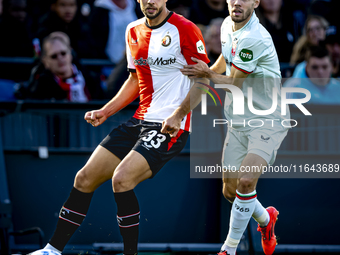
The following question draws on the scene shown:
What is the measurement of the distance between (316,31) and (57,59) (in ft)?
12.8

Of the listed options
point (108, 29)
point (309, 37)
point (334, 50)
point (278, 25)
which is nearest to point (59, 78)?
point (108, 29)

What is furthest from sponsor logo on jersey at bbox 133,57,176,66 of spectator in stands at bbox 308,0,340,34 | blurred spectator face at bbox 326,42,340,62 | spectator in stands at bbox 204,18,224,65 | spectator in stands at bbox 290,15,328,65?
spectator in stands at bbox 308,0,340,34

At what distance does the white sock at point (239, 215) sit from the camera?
180 inches

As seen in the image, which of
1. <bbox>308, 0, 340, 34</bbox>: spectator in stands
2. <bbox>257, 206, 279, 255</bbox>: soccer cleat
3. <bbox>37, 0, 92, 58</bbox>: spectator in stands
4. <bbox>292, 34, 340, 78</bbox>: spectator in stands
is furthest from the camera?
<bbox>308, 0, 340, 34</bbox>: spectator in stands

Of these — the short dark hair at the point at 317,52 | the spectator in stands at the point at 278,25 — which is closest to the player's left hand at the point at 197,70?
the short dark hair at the point at 317,52

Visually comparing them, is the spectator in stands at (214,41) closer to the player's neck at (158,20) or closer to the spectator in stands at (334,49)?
the spectator in stands at (334,49)

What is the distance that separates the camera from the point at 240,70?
438 centimetres

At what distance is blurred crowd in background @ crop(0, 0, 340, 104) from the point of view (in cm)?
660

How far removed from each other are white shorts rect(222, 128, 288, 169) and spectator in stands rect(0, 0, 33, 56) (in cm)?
402

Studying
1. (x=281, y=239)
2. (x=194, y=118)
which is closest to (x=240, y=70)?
(x=194, y=118)

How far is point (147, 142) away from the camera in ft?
14.3

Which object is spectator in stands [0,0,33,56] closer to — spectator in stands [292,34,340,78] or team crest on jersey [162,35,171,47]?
team crest on jersey [162,35,171,47]

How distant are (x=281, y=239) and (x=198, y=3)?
4.21 meters

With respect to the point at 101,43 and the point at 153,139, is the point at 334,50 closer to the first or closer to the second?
the point at 101,43
